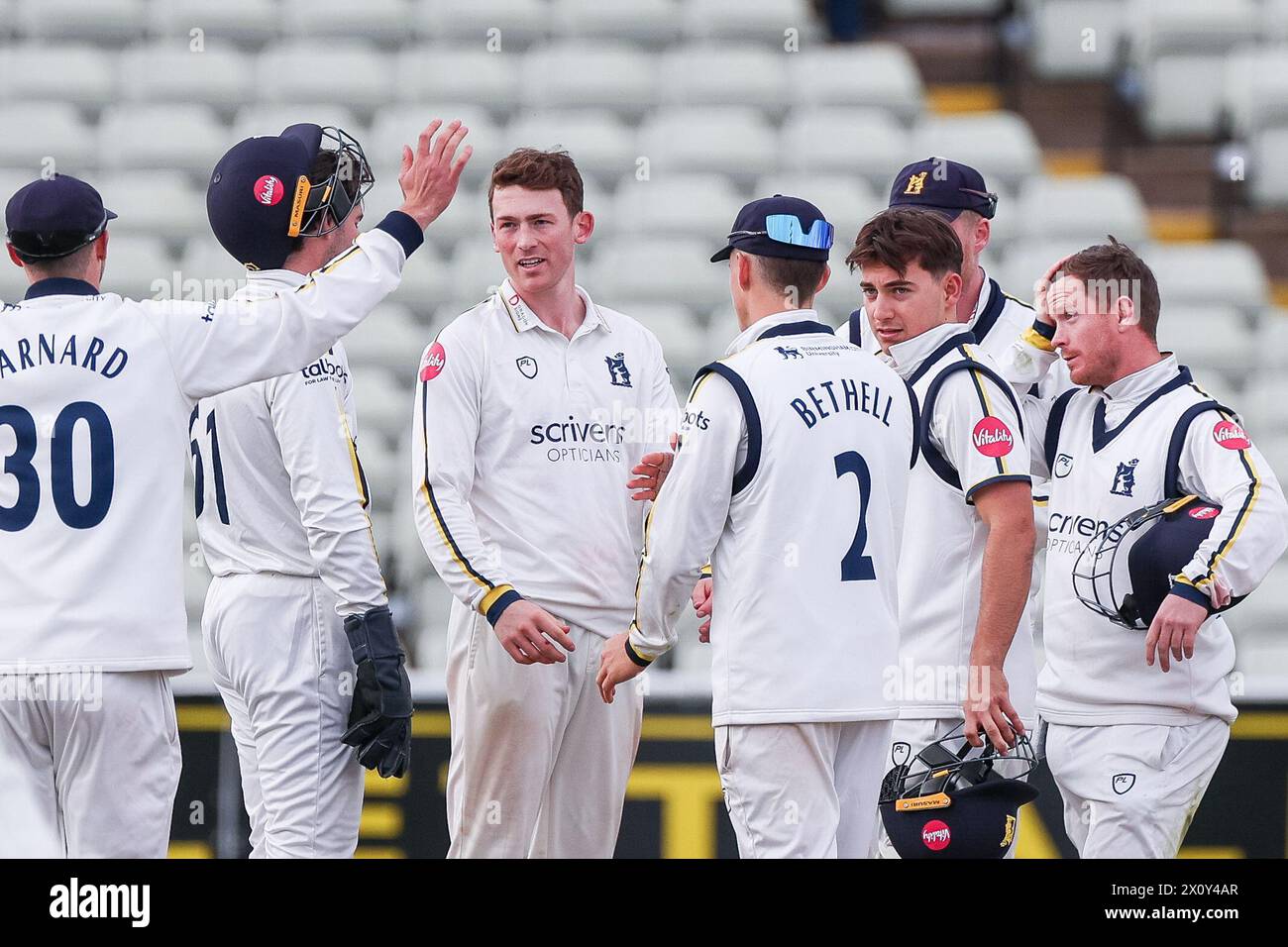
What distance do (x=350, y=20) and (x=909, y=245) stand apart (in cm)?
559

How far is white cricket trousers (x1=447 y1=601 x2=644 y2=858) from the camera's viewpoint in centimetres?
399

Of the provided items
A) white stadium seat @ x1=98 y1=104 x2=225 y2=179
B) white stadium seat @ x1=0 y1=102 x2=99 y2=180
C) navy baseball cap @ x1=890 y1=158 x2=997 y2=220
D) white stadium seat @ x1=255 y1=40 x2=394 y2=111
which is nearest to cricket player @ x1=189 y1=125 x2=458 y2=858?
navy baseball cap @ x1=890 y1=158 x2=997 y2=220

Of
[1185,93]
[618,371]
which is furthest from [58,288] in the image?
[1185,93]

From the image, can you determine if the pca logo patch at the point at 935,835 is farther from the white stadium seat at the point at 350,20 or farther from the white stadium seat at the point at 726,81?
the white stadium seat at the point at 350,20

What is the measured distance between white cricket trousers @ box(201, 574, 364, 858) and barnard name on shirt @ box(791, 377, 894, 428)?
1.21m

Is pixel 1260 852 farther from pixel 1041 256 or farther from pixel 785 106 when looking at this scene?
pixel 785 106

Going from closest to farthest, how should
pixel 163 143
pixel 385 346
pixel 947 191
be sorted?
pixel 947 191 < pixel 385 346 < pixel 163 143

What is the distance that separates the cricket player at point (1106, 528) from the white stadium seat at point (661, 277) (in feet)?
11.0

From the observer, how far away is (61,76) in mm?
8500

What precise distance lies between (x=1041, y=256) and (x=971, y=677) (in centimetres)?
410

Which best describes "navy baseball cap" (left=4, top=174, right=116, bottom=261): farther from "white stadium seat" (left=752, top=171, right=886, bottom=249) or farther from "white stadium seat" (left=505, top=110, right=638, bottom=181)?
"white stadium seat" (left=505, top=110, right=638, bottom=181)

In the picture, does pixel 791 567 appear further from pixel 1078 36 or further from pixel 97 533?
pixel 1078 36

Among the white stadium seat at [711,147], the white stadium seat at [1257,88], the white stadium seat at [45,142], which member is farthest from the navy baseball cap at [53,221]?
the white stadium seat at [1257,88]
